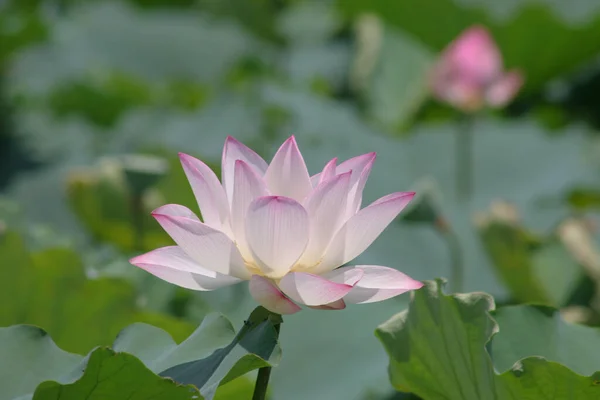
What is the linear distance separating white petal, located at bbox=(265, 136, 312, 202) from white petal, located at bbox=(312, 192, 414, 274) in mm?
49

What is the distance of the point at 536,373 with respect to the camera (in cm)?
65

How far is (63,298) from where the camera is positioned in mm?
1055

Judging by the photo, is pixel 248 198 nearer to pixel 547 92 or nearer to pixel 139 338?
pixel 139 338

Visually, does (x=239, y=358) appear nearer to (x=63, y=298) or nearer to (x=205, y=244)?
(x=205, y=244)

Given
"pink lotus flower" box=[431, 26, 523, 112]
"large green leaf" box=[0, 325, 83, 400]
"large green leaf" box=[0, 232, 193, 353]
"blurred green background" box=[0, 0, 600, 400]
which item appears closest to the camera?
"large green leaf" box=[0, 325, 83, 400]

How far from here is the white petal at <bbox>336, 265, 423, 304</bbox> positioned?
1.91 ft

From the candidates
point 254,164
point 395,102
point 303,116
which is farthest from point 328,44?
point 254,164

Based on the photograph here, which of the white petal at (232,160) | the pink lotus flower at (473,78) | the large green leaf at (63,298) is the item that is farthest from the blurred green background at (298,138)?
the white petal at (232,160)

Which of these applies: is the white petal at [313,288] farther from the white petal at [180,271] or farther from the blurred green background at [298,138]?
the blurred green background at [298,138]

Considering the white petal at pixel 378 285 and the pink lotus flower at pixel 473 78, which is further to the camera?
the pink lotus flower at pixel 473 78

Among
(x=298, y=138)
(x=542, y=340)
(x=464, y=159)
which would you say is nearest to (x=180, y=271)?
Result: (x=542, y=340)

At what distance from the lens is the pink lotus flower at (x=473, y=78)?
2057 millimetres

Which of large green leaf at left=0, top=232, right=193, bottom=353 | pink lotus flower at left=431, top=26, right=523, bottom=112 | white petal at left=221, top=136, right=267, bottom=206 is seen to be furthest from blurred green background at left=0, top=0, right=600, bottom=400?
white petal at left=221, top=136, right=267, bottom=206

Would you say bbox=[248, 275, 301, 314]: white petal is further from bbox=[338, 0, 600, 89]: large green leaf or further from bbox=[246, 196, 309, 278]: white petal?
bbox=[338, 0, 600, 89]: large green leaf
